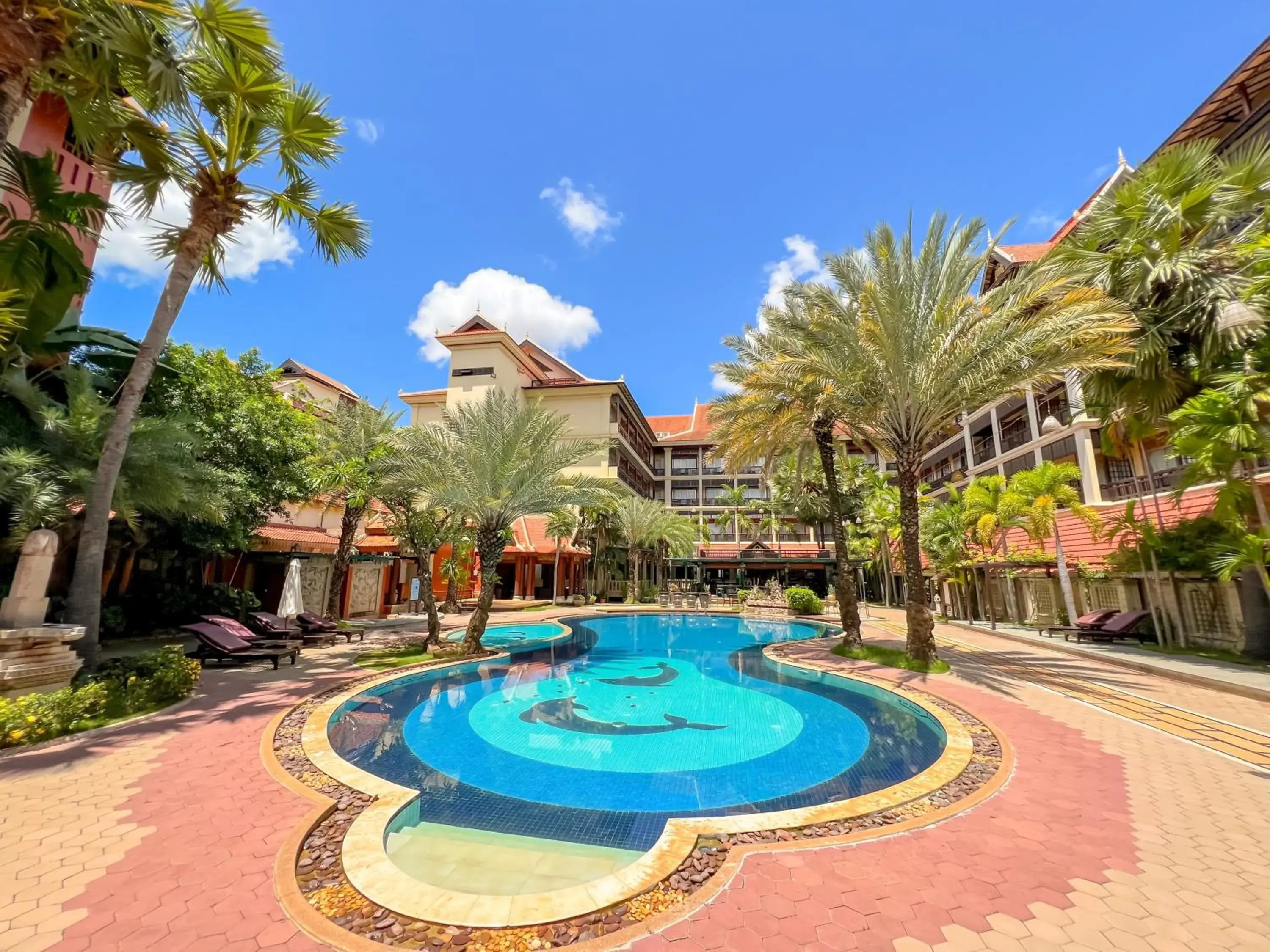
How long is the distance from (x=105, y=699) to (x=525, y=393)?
101 ft

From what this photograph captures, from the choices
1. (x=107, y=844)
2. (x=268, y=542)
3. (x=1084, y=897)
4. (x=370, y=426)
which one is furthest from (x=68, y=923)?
(x=370, y=426)

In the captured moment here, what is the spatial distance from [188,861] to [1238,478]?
17.2 meters

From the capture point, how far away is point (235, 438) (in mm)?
12117

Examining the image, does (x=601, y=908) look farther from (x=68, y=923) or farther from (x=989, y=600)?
(x=989, y=600)

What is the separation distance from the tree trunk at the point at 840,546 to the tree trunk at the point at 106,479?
14164 mm

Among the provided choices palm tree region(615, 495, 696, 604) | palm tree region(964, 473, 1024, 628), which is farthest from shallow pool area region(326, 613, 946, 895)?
palm tree region(615, 495, 696, 604)

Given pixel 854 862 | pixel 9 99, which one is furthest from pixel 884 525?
pixel 9 99

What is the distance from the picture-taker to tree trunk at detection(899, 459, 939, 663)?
1134 cm

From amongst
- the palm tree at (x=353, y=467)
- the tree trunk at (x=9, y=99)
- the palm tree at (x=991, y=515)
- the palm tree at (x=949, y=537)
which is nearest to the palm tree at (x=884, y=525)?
the palm tree at (x=949, y=537)

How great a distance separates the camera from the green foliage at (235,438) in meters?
11.7

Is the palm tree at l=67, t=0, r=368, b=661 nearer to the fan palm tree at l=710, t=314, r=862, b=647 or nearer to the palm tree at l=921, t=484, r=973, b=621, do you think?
the fan palm tree at l=710, t=314, r=862, b=647

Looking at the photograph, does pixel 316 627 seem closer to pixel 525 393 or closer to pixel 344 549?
pixel 344 549

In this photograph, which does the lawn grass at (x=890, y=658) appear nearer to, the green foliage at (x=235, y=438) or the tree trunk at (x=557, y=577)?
the green foliage at (x=235, y=438)

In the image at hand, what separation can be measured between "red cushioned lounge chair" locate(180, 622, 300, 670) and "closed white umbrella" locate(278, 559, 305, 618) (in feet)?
7.38
